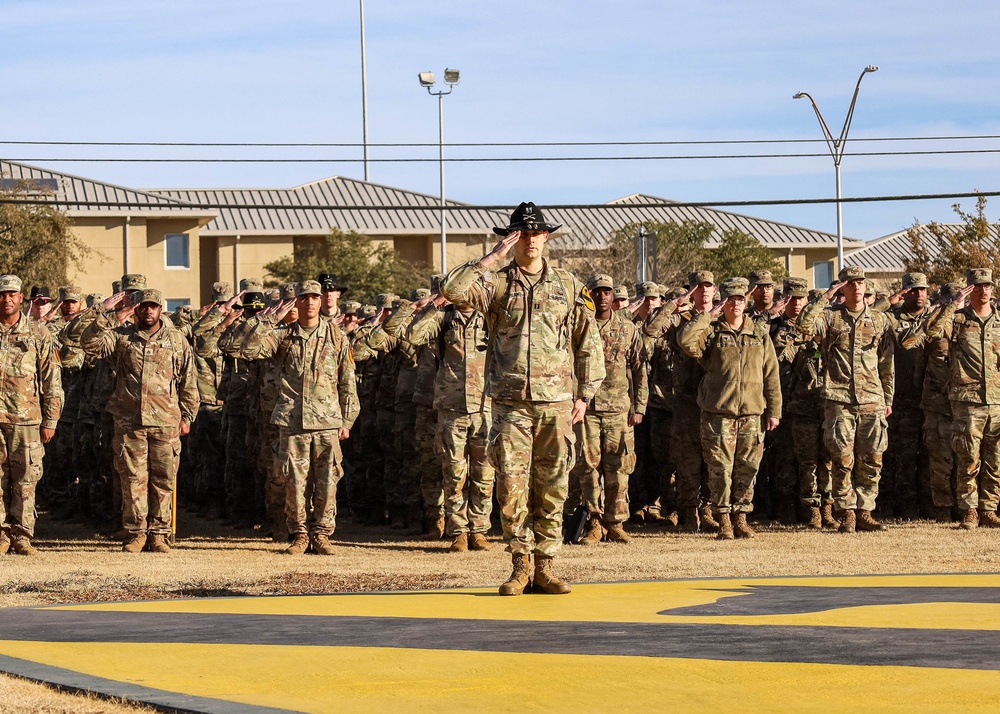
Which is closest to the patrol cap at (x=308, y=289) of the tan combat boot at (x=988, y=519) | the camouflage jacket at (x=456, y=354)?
the camouflage jacket at (x=456, y=354)

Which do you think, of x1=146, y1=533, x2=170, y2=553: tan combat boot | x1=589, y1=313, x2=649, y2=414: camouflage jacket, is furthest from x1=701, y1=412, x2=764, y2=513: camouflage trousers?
x1=146, y1=533, x2=170, y2=553: tan combat boot

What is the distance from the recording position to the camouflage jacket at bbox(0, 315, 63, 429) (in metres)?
12.7

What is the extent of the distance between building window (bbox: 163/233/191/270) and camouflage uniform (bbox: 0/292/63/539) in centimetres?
4451

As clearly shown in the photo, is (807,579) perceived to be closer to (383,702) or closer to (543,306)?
(543,306)

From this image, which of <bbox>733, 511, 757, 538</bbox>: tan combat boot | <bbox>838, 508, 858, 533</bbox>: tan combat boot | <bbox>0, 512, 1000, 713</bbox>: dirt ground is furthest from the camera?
<bbox>838, 508, 858, 533</bbox>: tan combat boot

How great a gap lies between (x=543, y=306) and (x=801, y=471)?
7.14 metres

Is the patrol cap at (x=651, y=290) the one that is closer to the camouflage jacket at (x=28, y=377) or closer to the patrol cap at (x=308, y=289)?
the patrol cap at (x=308, y=289)

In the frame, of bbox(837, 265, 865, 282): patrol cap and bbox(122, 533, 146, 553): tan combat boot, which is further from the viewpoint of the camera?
bbox(837, 265, 865, 282): patrol cap

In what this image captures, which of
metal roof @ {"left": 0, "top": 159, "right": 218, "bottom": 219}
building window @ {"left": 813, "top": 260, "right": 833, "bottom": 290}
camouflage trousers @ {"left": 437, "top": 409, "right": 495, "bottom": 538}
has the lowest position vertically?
camouflage trousers @ {"left": 437, "top": 409, "right": 495, "bottom": 538}

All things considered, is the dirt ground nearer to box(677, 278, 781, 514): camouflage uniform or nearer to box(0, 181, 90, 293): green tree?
box(677, 278, 781, 514): camouflage uniform

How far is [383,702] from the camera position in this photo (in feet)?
17.5

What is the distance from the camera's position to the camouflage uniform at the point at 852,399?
14.2 meters

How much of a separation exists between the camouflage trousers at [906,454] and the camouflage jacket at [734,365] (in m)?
2.59

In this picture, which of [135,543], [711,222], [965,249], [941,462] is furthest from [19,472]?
[711,222]
